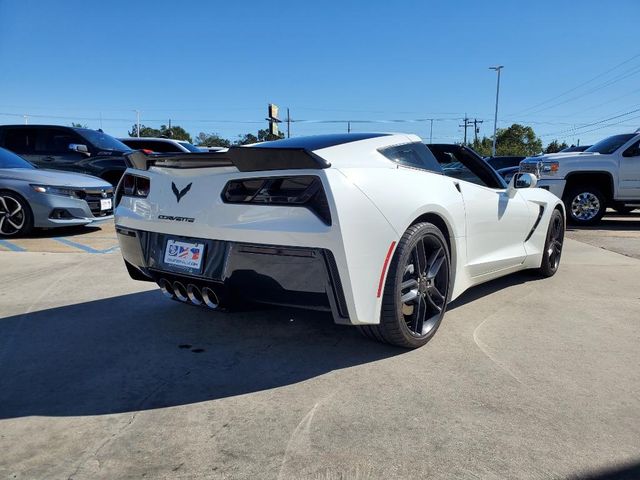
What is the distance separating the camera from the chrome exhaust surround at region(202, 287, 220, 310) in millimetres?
2842

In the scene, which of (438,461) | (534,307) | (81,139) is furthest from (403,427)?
(81,139)

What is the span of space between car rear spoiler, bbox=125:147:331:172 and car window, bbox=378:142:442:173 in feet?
2.20

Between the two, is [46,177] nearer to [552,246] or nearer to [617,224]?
[552,246]

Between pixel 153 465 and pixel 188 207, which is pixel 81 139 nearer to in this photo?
pixel 188 207

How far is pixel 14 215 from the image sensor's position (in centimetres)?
699

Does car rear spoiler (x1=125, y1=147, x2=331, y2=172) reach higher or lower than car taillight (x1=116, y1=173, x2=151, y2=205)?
higher

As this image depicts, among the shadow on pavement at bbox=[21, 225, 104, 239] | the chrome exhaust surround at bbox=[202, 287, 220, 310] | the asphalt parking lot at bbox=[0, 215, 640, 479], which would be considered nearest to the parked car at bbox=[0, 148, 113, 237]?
the shadow on pavement at bbox=[21, 225, 104, 239]

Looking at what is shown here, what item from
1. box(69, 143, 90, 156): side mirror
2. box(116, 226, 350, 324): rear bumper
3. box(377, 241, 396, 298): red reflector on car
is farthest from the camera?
box(69, 143, 90, 156): side mirror

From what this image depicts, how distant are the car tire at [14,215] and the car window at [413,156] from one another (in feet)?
19.1

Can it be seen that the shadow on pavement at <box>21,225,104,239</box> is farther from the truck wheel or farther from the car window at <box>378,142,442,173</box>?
the truck wheel

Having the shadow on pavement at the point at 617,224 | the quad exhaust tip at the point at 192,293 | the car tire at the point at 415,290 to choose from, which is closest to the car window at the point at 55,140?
the quad exhaust tip at the point at 192,293

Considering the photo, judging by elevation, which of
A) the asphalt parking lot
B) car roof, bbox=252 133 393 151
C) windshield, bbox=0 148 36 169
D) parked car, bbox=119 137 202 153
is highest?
parked car, bbox=119 137 202 153

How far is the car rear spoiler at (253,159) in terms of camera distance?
2516 millimetres

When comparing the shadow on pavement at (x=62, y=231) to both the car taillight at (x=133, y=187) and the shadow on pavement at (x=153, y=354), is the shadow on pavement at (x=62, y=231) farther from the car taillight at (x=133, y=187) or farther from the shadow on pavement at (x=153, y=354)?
the car taillight at (x=133, y=187)
